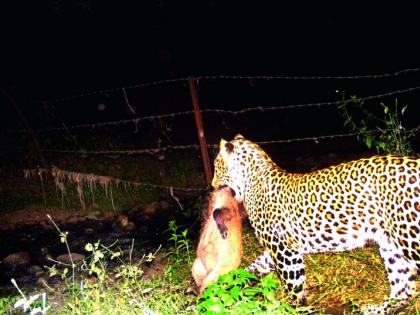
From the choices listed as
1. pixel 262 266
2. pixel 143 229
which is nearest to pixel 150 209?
pixel 143 229

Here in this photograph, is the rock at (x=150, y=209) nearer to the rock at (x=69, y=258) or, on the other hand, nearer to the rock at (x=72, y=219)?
the rock at (x=72, y=219)

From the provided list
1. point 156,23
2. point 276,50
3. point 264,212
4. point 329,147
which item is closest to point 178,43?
point 156,23

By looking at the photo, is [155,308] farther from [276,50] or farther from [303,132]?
[276,50]

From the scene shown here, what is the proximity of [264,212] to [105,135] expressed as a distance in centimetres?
700

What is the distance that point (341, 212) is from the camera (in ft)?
11.4

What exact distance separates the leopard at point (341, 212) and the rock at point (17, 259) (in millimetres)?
2860

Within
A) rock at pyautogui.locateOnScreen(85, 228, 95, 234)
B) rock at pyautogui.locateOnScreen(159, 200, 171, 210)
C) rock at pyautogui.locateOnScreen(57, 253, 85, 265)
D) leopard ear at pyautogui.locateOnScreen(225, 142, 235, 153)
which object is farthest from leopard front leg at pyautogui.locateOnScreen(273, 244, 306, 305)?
rock at pyautogui.locateOnScreen(159, 200, 171, 210)

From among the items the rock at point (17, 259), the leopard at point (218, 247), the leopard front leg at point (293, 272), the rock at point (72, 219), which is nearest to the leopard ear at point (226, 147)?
the leopard at point (218, 247)

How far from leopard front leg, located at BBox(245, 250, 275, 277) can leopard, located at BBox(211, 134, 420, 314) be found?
420 millimetres

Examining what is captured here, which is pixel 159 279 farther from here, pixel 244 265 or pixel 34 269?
pixel 34 269

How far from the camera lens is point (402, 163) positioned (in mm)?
3240

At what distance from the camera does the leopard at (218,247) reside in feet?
13.6

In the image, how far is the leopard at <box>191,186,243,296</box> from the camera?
415 cm

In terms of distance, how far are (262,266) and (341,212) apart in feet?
3.84
